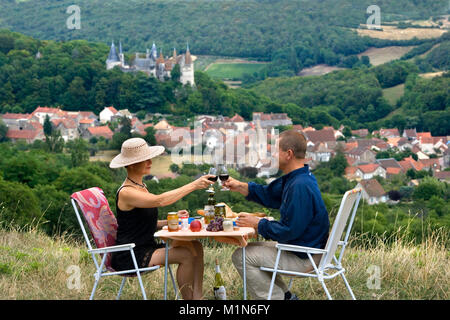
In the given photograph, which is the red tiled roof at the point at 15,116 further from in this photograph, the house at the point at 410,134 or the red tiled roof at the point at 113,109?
the house at the point at 410,134

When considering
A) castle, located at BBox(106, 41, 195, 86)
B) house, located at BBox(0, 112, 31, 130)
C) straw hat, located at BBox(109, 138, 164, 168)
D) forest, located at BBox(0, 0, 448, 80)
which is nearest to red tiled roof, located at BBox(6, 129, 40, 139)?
house, located at BBox(0, 112, 31, 130)

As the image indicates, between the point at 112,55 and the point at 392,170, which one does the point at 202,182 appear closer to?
the point at 392,170

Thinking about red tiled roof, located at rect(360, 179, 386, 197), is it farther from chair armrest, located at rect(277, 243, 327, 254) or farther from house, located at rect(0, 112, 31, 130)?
chair armrest, located at rect(277, 243, 327, 254)

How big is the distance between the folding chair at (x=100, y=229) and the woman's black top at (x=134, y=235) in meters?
0.05

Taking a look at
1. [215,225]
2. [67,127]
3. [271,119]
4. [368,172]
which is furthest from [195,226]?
[67,127]

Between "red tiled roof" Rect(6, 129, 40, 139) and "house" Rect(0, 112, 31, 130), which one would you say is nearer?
"red tiled roof" Rect(6, 129, 40, 139)

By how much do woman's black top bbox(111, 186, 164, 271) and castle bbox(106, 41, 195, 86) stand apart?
87.2 meters

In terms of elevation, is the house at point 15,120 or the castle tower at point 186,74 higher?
the castle tower at point 186,74

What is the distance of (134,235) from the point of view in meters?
3.20

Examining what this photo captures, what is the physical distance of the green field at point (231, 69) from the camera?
105m

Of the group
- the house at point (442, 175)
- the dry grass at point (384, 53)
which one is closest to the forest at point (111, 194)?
the house at point (442, 175)

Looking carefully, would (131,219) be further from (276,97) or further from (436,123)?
(276,97)

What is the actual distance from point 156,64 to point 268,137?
31905 millimetres

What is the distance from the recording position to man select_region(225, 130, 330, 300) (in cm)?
293
